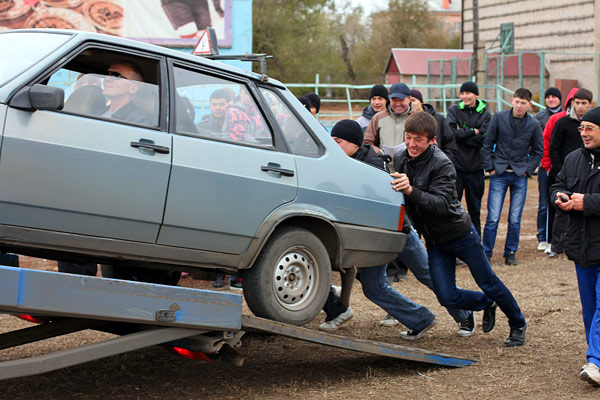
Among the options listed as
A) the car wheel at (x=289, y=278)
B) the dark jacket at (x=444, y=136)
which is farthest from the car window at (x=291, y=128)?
the dark jacket at (x=444, y=136)

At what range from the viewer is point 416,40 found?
212 feet

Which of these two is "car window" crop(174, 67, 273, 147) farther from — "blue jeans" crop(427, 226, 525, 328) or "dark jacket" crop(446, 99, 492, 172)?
"dark jacket" crop(446, 99, 492, 172)

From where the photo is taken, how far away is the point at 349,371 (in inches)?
246

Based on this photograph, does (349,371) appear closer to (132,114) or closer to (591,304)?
(591,304)

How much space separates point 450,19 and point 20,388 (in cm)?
10851

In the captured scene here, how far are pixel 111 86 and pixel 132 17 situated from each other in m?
11.9

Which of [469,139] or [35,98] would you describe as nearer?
[35,98]

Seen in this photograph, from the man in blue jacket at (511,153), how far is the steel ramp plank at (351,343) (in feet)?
14.5

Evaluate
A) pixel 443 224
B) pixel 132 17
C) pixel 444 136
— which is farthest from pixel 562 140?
pixel 132 17

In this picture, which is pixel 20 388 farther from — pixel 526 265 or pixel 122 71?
pixel 526 265

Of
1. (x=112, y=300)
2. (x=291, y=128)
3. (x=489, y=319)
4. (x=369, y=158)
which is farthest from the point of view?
(x=489, y=319)

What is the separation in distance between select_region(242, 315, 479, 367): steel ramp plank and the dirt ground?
4.0 inches

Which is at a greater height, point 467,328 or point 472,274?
point 472,274

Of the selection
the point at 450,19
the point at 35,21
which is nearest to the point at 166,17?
the point at 35,21
